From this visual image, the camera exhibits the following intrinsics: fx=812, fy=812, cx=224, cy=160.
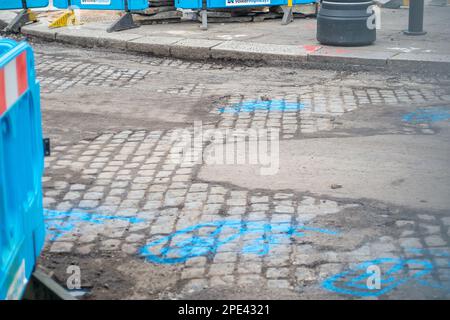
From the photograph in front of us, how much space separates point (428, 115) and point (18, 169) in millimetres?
5009

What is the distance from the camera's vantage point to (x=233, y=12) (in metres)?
12.9

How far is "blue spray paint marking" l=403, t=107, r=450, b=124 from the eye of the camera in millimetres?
7516

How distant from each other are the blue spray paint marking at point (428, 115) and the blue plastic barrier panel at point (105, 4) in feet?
19.1

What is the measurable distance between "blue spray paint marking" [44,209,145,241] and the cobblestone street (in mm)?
13

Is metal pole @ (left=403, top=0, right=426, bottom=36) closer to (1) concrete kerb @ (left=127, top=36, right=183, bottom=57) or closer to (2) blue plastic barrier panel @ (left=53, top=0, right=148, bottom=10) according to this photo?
(1) concrete kerb @ (left=127, top=36, right=183, bottom=57)

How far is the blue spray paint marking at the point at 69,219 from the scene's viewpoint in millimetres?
5180

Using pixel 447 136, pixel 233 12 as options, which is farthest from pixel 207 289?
pixel 233 12

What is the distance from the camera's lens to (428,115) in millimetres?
7680

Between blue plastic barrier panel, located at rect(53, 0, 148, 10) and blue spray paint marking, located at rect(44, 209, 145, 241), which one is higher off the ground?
blue plastic barrier panel, located at rect(53, 0, 148, 10)

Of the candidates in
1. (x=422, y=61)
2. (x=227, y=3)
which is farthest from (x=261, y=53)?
(x=227, y=3)

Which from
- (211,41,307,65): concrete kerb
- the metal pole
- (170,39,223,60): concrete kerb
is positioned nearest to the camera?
(211,41,307,65): concrete kerb

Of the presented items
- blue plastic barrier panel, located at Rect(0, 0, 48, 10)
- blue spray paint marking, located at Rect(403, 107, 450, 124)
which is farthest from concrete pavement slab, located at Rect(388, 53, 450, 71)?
blue plastic barrier panel, located at Rect(0, 0, 48, 10)
